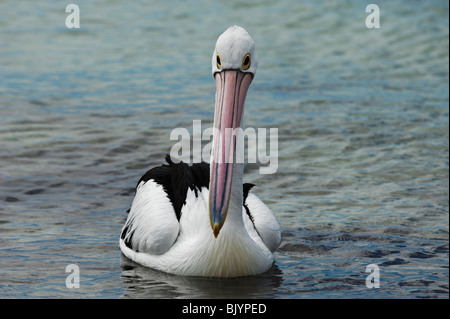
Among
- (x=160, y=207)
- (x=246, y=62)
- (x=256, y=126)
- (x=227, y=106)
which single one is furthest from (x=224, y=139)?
(x=256, y=126)

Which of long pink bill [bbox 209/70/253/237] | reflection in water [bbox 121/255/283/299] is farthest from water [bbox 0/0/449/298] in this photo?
long pink bill [bbox 209/70/253/237]

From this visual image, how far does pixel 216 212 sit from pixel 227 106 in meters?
0.66

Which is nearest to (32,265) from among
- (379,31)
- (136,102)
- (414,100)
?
(136,102)

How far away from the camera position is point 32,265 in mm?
5188

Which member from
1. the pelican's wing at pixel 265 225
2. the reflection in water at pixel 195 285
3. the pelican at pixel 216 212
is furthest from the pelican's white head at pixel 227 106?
the pelican's wing at pixel 265 225

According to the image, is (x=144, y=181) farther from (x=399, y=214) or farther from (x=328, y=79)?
(x=328, y=79)

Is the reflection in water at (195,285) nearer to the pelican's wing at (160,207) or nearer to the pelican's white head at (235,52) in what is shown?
the pelican's wing at (160,207)

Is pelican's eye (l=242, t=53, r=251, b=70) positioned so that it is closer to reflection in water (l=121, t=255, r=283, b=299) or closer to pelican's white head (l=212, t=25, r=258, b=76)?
pelican's white head (l=212, t=25, r=258, b=76)

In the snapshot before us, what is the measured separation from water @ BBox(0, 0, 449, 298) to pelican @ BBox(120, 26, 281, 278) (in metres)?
0.12

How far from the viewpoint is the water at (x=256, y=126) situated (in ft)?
17.3

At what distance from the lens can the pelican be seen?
181 inches

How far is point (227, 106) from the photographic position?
4703 millimetres

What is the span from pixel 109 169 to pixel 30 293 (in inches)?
122

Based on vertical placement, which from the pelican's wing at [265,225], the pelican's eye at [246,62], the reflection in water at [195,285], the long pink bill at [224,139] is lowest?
the reflection in water at [195,285]
